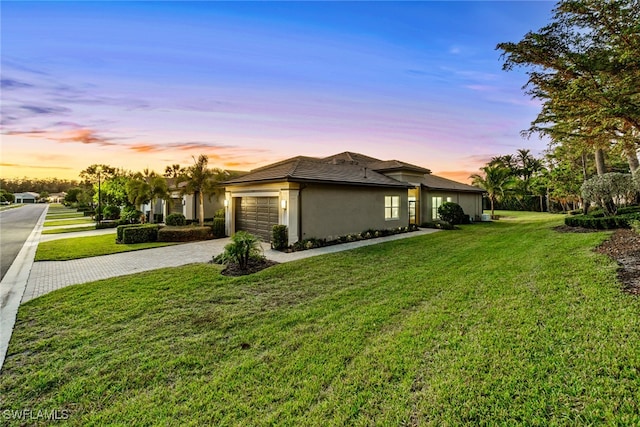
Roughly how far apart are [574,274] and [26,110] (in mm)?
17032

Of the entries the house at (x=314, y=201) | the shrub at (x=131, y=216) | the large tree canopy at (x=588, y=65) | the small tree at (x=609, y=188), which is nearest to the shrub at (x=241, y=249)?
the house at (x=314, y=201)

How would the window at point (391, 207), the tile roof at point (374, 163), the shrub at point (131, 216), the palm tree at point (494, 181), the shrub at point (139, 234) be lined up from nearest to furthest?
the shrub at point (139, 234)
the window at point (391, 207)
the tile roof at point (374, 163)
the shrub at point (131, 216)
the palm tree at point (494, 181)

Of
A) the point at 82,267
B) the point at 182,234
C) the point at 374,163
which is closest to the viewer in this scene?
the point at 82,267

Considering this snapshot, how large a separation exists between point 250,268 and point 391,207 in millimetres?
10213

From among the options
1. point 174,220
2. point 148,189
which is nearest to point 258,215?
point 174,220

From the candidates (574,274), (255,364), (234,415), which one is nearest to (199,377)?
(255,364)

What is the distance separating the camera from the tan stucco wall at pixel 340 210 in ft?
39.4

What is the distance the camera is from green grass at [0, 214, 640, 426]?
8.66 feet

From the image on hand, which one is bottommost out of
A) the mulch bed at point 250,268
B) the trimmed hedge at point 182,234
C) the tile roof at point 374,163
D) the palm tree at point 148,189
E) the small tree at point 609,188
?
the mulch bed at point 250,268

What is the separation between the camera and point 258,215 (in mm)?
13648

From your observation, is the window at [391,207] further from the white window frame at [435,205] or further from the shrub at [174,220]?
the shrub at [174,220]

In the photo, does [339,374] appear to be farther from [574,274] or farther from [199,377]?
[574,274]

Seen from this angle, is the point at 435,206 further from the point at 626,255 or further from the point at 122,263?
the point at 122,263

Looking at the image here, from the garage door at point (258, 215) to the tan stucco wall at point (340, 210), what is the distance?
5.24ft
